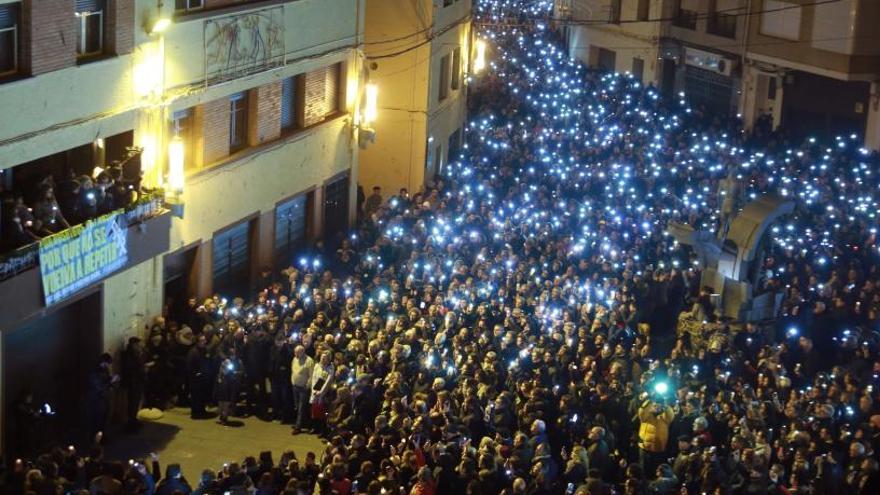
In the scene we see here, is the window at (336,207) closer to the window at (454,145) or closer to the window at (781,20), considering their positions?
the window at (454,145)

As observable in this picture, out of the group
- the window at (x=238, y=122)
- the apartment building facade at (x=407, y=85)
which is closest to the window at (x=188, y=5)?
the window at (x=238, y=122)

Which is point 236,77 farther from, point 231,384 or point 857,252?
point 857,252

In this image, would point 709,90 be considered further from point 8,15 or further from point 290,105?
point 8,15

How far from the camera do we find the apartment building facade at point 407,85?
118 feet

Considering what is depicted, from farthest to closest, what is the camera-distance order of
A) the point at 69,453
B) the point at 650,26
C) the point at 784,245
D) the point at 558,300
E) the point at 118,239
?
1. the point at 650,26
2. the point at 784,245
3. the point at 558,300
4. the point at 118,239
5. the point at 69,453

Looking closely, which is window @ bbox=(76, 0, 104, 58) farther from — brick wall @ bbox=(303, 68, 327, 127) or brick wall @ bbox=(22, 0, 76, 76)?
brick wall @ bbox=(303, 68, 327, 127)

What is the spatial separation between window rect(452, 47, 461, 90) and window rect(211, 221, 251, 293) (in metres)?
13.0

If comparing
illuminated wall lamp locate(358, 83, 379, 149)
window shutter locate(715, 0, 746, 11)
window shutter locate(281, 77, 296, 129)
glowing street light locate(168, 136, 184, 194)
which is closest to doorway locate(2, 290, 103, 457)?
glowing street light locate(168, 136, 184, 194)

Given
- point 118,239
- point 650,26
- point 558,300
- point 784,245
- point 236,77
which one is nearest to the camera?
point 118,239

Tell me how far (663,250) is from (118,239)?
11383mm

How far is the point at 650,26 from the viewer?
5091cm

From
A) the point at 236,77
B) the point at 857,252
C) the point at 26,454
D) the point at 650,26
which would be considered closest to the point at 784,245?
the point at 857,252

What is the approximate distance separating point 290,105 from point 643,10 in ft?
81.7

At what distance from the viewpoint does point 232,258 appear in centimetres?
2783
